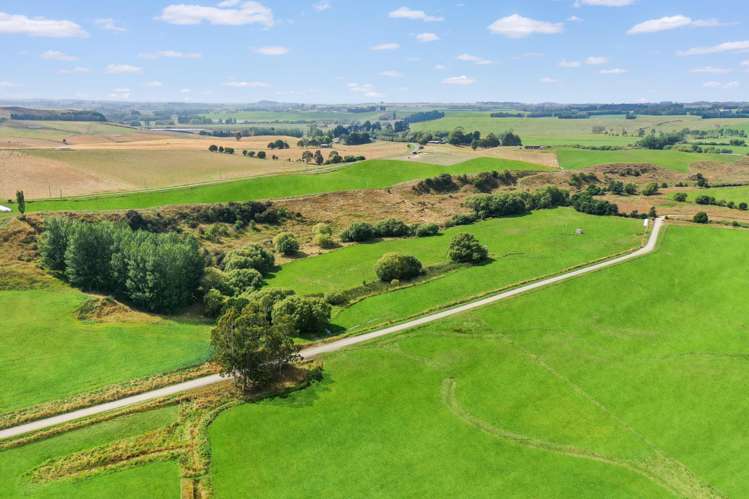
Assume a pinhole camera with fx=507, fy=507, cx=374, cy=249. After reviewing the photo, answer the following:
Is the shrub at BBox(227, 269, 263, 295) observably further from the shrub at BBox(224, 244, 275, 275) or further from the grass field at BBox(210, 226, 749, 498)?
the grass field at BBox(210, 226, 749, 498)

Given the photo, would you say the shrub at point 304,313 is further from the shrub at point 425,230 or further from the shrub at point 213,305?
the shrub at point 425,230

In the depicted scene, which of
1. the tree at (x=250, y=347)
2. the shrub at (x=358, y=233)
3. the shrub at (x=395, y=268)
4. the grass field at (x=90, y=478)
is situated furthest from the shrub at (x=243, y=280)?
the grass field at (x=90, y=478)

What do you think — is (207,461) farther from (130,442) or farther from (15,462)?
(15,462)

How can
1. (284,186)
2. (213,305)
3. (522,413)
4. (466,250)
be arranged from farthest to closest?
(284,186) < (466,250) < (213,305) < (522,413)

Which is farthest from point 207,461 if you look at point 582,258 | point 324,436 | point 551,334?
point 582,258

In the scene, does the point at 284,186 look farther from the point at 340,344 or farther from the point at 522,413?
the point at 522,413

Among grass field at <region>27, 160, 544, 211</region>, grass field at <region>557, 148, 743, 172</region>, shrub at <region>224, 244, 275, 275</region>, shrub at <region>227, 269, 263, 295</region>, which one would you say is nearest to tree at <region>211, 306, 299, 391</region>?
shrub at <region>227, 269, 263, 295</region>

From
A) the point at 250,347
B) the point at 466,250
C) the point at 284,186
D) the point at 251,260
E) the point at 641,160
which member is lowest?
the point at 250,347

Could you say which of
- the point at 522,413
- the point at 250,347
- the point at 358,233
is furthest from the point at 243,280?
the point at 522,413
